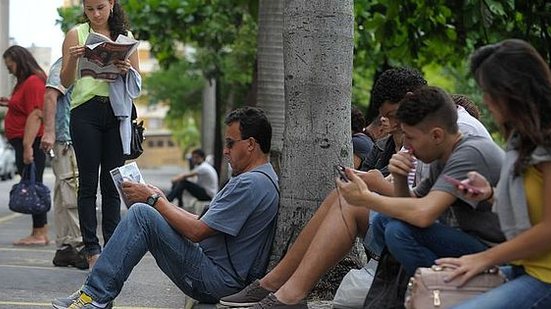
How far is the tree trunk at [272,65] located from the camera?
10602mm

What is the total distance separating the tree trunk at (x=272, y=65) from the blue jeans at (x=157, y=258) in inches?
178

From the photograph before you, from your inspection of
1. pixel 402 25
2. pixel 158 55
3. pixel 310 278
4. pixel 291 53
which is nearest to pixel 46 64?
pixel 402 25

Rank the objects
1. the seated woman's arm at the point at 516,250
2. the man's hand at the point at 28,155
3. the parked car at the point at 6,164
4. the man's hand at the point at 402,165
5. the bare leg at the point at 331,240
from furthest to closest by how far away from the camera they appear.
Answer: the parked car at the point at 6,164, the man's hand at the point at 28,155, the bare leg at the point at 331,240, the man's hand at the point at 402,165, the seated woman's arm at the point at 516,250

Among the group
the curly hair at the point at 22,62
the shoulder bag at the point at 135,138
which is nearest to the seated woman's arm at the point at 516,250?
the shoulder bag at the point at 135,138

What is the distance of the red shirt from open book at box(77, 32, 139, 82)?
2.55 meters

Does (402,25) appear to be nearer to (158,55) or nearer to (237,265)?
(237,265)

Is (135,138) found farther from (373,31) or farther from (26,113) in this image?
(373,31)

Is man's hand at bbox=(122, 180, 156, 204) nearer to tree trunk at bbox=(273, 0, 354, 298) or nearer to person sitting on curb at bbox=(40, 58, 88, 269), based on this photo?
tree trunk at bbox=(273, 0, 354, 298)

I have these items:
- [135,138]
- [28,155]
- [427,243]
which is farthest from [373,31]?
[427,243]

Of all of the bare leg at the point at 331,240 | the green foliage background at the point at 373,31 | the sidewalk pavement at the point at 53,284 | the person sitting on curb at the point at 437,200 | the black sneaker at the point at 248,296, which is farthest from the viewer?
the green foliage background at the point at 373,31

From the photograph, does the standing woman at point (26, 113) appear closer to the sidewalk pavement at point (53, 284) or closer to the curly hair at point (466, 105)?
the sidewalk pavement at point (53, 284)

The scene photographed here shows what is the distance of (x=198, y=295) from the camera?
19.8 feet

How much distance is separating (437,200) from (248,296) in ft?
5.22

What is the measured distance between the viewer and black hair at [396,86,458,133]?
4.57 meters
